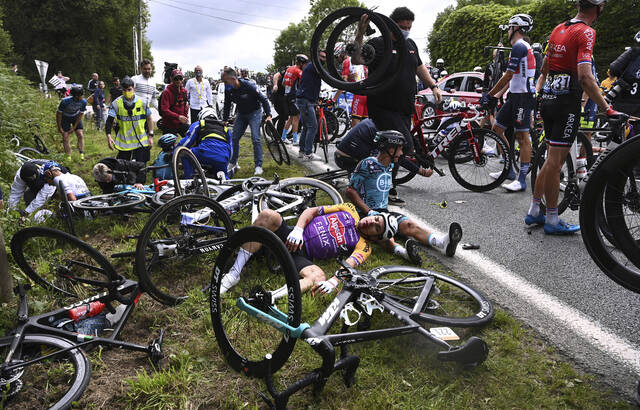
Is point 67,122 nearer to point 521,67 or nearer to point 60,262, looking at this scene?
point 60,262

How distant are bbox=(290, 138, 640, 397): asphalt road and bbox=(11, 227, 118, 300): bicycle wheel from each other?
3.10 m

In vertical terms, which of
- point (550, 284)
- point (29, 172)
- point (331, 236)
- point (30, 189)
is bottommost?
point (30, 189)

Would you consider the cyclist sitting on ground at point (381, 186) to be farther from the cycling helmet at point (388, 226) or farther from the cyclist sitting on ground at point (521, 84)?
the cyclist sitting on ground at point (521, 84)

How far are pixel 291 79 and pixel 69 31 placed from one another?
39.4 m

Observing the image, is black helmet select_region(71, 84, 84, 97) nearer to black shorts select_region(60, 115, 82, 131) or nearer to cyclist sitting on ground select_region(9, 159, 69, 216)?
black shorts select_region(60, 115, 82, 131)

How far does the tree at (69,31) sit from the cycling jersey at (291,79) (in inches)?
1398

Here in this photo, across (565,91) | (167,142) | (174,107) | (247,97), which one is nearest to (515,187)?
(565,91)

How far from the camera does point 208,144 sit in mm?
6371

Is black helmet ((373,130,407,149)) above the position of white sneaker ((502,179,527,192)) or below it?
above

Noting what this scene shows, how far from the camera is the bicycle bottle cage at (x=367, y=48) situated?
4742 mm

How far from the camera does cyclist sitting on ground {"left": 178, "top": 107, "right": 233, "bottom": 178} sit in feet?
20.7

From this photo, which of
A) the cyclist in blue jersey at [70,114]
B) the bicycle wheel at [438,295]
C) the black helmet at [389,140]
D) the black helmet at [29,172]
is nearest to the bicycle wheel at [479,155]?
the black helmet at [389,140]

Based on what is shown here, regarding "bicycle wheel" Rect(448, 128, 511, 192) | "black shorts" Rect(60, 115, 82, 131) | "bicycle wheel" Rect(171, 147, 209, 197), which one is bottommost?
"black shorts" Rect(60, 115, 82, 131)

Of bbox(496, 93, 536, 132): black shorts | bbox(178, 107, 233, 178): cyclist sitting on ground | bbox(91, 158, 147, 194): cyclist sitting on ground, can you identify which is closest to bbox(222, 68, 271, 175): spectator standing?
bbox(178, 107, 233, 178): cyclist sitting on ground
